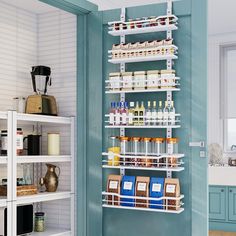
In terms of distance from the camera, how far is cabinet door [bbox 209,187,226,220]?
594 cm

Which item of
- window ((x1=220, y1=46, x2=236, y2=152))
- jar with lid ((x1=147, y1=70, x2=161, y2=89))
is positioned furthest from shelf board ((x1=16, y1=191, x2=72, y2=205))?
window ((x1=220, y1=46, x2=236, y2=152))

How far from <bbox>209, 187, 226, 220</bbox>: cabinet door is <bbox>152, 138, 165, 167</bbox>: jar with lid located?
7.85 ft

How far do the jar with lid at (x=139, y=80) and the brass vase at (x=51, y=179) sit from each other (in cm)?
108

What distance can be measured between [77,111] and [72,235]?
3.57 ft

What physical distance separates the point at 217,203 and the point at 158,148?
2.54 meters

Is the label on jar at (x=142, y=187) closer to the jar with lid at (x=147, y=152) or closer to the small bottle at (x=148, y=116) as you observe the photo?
the jar with lid at (x=147, y=152)

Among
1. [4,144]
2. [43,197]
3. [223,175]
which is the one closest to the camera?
[4,144]

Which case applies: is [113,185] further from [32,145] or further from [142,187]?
[32,145]

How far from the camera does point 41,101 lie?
160 inches

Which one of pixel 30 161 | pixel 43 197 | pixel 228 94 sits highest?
pixel 228 94

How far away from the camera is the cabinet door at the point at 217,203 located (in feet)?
19.5

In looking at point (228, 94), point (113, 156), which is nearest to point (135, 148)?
point (113, 156)

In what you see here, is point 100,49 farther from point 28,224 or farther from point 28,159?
point 28,224

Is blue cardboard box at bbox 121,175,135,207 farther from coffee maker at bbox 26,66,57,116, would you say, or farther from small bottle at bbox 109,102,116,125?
coffee maker at bbox 26,66,57,116
